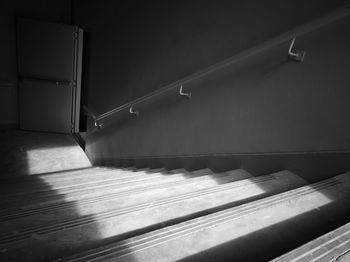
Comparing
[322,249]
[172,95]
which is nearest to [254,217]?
[322,249]

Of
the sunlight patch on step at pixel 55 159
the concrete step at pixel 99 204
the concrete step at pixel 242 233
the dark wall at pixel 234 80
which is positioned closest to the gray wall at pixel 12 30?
the sunlight patch on step at pixel 55 159

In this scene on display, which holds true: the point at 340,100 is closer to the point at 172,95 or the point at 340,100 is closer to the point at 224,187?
the point at 224,187

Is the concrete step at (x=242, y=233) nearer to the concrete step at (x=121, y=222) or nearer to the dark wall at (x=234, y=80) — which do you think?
the concrete step at (x=121, y=222)

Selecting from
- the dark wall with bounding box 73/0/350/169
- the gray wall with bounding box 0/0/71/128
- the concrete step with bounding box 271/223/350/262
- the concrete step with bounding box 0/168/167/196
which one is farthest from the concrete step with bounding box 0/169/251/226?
the gray wall with bounding box 0/0/71/128

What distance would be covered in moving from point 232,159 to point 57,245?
146cm

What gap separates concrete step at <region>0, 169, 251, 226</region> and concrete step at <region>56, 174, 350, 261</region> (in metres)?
0.59

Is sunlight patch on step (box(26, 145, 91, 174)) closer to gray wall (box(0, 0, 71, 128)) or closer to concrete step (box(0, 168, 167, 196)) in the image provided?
gray wall (box(0, 0, 71, 128))

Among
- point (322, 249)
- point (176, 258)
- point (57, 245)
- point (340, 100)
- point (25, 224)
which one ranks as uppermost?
point (340, 100)

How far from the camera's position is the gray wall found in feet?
21.0

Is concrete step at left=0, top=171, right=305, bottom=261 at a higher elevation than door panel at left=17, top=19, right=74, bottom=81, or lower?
lower

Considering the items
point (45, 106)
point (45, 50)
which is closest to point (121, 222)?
point (45, 50)

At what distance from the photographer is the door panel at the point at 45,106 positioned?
690 centimetres

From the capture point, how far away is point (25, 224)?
4.65ft

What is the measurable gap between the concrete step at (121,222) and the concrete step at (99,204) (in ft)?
0.64
